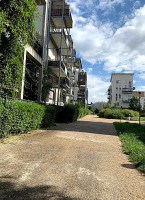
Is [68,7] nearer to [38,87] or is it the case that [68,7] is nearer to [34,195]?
[38,87]

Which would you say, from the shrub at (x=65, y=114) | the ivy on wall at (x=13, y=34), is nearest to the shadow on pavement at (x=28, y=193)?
the ivy on wall at (x=13, y=34)

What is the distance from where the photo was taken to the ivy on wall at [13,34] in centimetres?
Result: 414

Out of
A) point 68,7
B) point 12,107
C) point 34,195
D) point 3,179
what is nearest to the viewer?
point 34,195

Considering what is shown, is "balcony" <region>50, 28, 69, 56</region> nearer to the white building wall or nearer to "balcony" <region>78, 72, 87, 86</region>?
"balcony" <region>78, 72, 87, 86</region>

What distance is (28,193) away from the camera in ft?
7.19

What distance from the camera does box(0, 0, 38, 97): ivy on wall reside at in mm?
4145

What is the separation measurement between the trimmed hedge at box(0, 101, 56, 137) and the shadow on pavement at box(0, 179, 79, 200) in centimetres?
298

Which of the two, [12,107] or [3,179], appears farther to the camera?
[12,107]

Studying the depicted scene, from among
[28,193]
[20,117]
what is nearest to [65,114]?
[20,117]

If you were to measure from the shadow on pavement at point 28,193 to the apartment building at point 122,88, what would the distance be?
192 feet

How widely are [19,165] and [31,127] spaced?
13.5 ft

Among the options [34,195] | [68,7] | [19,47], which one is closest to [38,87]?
[19,47]

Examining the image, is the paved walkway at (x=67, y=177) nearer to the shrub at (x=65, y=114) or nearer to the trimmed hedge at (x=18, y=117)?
the trimmed hedge at (x=18, y=117)

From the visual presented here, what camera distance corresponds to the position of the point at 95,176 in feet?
9.40
